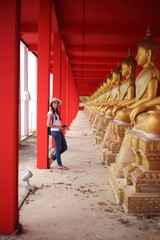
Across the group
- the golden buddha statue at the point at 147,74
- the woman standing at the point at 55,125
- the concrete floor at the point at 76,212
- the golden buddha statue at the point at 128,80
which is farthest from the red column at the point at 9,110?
the golden buddha statue at the point at 128,80

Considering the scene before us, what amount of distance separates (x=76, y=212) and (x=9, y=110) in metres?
1.38

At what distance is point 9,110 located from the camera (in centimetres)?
245

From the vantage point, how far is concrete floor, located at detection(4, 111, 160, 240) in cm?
258

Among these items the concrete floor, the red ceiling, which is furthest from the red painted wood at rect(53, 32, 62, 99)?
the concrete floor

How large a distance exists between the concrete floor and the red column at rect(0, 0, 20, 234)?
31 centimetres

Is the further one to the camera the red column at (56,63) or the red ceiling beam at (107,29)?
the red column at (56,63)

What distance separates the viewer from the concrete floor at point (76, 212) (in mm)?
2576

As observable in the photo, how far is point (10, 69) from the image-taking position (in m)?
2.41

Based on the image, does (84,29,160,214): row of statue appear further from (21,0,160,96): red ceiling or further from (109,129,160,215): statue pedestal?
(21,0,160,96): red ceiling

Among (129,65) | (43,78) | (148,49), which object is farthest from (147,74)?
Result: (43,78)

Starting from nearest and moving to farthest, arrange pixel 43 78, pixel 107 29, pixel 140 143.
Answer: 1. pixel 140 143
2. pixel 43 78
3. pixel 107 29

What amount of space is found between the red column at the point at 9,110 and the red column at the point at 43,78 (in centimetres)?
262

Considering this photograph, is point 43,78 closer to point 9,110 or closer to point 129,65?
point 129,65

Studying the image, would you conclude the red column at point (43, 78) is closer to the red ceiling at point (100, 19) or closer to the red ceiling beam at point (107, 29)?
the red ceiling at point (100, 19)
